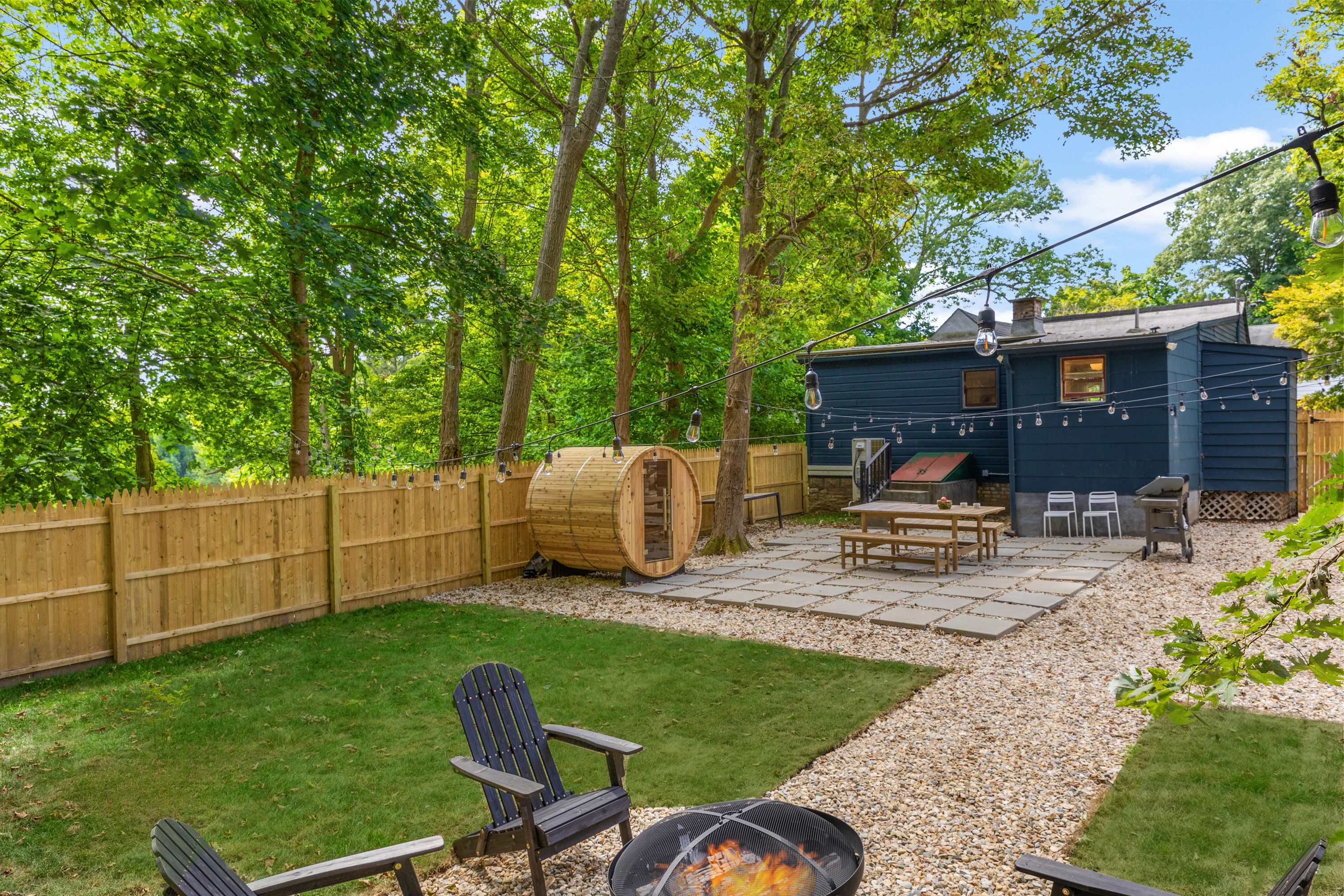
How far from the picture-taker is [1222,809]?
4.04m

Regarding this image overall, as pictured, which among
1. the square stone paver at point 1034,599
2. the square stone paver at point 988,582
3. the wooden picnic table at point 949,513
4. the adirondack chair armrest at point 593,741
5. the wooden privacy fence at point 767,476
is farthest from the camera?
the wooden privacy fence at point 767,476

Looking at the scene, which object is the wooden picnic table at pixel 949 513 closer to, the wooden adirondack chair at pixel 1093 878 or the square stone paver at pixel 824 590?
the square stone paver at pixel 824 590

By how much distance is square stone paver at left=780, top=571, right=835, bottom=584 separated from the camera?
10.5 meters

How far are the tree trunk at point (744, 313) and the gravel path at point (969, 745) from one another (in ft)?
13.2

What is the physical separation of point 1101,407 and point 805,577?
299 inches

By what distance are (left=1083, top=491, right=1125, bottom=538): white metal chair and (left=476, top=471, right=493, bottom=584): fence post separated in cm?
1064

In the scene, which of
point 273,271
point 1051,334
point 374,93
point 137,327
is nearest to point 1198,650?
point 374,93

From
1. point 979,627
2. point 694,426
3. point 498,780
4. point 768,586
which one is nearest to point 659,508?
point 768,586

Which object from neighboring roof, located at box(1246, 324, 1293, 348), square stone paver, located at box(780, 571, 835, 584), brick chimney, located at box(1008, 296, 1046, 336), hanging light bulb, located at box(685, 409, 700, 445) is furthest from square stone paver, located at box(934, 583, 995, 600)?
neighboring roof, located at box(1246, 324, 1293, 348)

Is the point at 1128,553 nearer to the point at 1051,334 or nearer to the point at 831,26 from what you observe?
the point at 1051,334

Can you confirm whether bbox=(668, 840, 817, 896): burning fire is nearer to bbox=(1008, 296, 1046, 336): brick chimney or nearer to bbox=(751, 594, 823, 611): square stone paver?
bbox=(751, 594, 823, 611): square stone paver

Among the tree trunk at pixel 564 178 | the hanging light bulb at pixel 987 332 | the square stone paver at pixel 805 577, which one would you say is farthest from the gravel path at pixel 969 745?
the tree trunk at pixel 564 178

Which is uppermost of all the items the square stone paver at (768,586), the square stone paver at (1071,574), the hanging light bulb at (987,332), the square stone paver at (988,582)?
the hanging light bulb at (987,332)

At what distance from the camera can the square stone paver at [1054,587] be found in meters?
9.52
